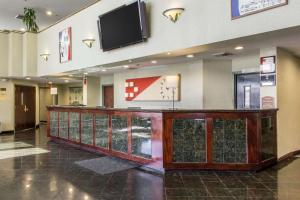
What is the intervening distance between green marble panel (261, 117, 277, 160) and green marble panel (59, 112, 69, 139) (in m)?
5.18

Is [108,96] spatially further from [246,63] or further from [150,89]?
[246,63]

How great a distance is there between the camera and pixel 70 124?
23.0 feet

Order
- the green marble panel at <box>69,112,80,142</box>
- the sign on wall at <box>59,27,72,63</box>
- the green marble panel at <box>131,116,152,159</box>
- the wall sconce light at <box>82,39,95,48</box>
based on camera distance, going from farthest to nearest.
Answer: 1. the sign on wall at <box>59,27,72,63</box>
2. the green marble panel at <box>69,112,80,142</box>
3. the wall sconce light at <box>82,39,95,48</box>
4. the green marble panel at <box>131,116,152,159</box>

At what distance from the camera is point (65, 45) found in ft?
25.2

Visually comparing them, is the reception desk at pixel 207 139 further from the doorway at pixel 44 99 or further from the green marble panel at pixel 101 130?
the doorway at pixel 44 99

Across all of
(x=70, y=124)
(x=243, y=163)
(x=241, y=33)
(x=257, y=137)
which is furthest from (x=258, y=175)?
(x=70, y=124)

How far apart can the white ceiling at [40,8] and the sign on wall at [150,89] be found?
311 cm

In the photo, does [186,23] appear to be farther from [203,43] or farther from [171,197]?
[171,197]

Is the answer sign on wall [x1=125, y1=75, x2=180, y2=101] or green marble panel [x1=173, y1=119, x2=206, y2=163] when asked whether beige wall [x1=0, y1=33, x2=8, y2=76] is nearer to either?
sign on wall [x1=125, y1=75, x2=180, y2=101]

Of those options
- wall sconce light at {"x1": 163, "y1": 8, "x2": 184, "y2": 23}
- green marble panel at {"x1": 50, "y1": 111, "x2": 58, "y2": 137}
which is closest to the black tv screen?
wall sconce light at {"x1": 163, "y1": 8, "x2": 184, "y2": 23}

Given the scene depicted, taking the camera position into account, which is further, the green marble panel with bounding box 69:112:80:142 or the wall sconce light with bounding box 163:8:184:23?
the green marble panel with bounding box 69:112:80:142

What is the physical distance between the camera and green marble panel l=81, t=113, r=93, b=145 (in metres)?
6.11

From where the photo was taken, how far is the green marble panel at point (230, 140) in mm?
4207

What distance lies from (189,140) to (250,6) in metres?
2.32
